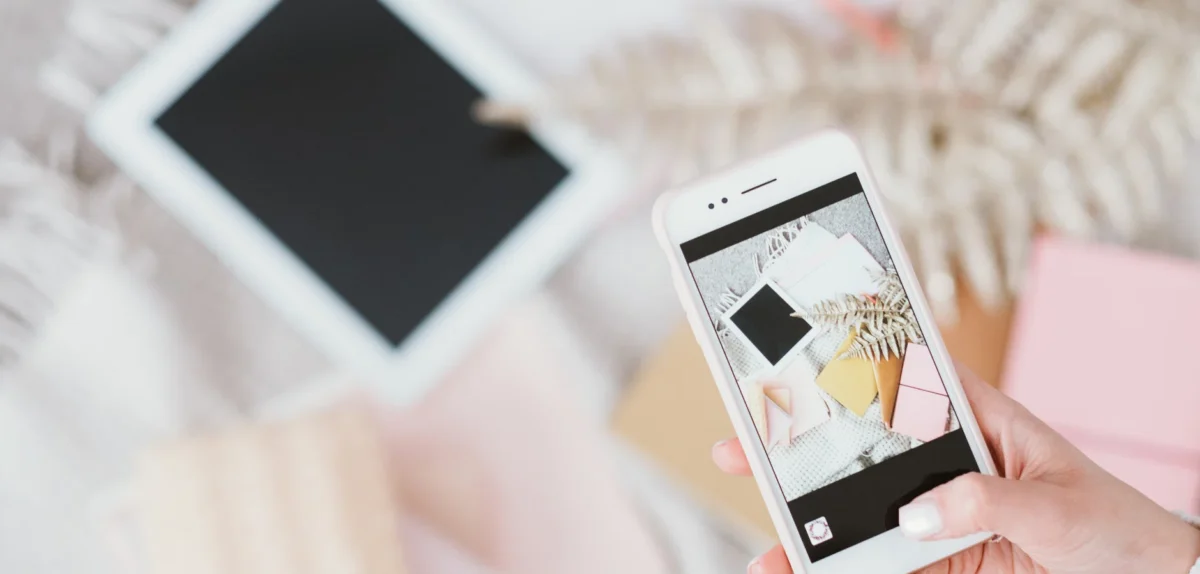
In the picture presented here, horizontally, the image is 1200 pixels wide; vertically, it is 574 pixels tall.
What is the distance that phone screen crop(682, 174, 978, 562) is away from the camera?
0.43m

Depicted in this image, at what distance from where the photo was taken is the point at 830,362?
43 centimetres

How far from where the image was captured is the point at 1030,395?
594 mm

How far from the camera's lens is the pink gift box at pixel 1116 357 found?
0.58m

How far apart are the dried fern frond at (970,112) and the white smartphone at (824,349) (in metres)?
0.18

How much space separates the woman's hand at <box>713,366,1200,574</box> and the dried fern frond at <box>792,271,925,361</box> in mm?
54

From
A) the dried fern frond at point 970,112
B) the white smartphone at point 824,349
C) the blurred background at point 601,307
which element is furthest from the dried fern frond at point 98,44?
the white smartphone at point 824,349

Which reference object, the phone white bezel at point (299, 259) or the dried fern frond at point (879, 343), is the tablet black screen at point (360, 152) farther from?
the dried fern frond at point (879, 343)

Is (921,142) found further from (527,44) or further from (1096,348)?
(527,44)

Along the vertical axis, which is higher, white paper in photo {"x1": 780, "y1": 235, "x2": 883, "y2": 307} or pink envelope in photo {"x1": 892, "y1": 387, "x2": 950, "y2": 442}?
white paper in photo {"x1": 780, "y1": 235, "x2": 883, "y2": 307}

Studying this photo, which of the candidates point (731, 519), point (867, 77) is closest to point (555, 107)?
point (867, 77)

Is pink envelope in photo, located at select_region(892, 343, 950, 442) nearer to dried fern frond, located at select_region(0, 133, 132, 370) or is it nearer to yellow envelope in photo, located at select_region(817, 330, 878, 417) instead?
yellow envelope in photo, located at select_region(817, 330, 878, 417)

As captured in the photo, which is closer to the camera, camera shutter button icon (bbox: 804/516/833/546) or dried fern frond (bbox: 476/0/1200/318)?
camera shutter button icon (bbox: 804/516/833/546)

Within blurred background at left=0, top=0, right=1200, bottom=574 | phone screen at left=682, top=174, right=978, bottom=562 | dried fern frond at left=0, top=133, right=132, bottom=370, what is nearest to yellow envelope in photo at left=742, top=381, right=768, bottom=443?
phone screen at left=682, top=174, right=978, bottom=562

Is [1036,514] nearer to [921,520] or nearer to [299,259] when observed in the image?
[921,520]
